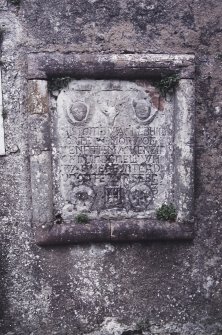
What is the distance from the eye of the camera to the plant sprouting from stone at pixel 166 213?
12.3 ft

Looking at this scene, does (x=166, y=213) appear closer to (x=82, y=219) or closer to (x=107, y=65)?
(x=82, y=219)

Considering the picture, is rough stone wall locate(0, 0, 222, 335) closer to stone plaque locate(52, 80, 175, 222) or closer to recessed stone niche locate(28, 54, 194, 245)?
recessed stone niche locate(28, 54, 194, 245)

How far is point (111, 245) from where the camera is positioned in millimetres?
3730

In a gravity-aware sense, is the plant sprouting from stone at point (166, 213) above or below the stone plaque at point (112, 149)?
below

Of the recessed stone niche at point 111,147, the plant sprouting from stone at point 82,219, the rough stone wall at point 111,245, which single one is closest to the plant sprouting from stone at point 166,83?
the recessed stone niche at point 111,147

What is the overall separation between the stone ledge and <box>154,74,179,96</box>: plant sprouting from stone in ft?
3.77

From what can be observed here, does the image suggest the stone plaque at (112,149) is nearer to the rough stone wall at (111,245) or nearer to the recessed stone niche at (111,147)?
the recessed stone niche at (111,147)

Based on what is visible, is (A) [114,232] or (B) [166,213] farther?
(B) [166,213]

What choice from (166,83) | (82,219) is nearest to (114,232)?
(82,219)

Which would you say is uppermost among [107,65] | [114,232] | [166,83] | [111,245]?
[107,65]

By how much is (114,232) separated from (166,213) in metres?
0.50

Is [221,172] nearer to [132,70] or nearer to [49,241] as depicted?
[132,70]

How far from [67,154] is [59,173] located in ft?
0.59

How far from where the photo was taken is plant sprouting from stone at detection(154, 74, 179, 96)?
3.66 metres
